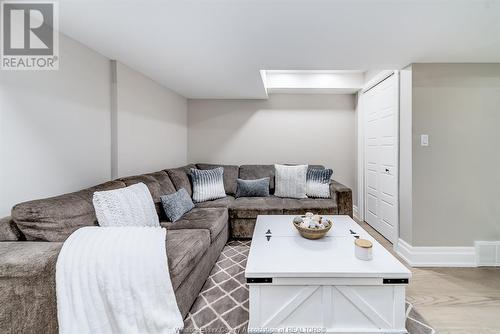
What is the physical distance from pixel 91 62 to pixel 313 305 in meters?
2.66

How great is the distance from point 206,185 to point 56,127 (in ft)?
5.87


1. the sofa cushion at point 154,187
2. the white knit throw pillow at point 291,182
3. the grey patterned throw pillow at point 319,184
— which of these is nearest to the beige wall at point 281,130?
the white knit throw pillow at point 291,182

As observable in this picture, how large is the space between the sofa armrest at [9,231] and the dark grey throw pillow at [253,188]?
2.40m

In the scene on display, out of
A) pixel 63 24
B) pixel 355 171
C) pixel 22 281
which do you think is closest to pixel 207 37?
pixel 63 24

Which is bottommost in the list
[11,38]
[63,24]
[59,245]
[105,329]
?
[105,329]

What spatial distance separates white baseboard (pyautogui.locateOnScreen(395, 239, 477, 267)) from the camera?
7.88ft

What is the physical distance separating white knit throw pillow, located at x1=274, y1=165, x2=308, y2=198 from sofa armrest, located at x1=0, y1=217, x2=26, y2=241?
2.73 m

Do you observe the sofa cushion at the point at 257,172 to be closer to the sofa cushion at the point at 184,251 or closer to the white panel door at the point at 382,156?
the white panel door at the point at 382,156

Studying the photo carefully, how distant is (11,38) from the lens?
1.52 metres

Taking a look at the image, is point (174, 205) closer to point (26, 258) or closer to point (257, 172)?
point (26, 258)

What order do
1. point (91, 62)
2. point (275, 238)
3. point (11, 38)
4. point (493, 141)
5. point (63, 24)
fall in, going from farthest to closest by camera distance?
1. point (493, 141)
2. point (91, 62)
3. point (275, 238)
4. point (63, 24)
5. point (11, 38)

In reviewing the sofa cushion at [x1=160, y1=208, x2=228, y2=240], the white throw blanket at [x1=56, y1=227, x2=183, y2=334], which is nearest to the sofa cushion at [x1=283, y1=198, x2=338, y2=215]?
the sofa cushion at [x1=160, y1=208, x2=228, y2=240]

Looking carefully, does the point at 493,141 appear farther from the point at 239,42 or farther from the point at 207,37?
the point at 207,37

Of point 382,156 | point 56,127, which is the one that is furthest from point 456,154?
point 56,127
